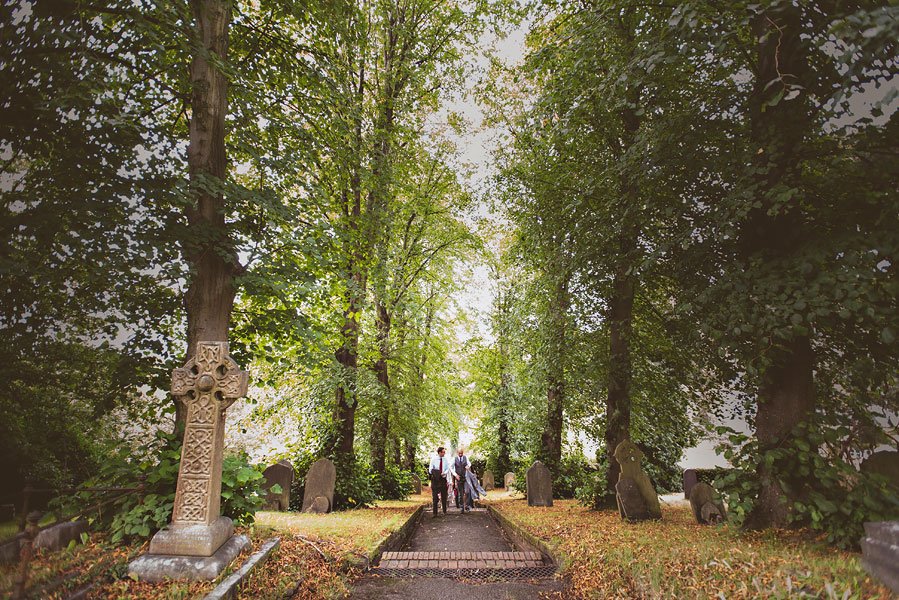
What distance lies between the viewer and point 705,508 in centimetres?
782

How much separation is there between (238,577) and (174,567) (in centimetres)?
58

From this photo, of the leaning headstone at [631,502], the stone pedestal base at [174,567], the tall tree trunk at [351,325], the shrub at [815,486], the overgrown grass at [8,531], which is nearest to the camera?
the stone pedestal base at [174,567]

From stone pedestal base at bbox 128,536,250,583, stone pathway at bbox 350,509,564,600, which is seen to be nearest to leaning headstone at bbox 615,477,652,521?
stone pathway at bbox 350,509,564,600

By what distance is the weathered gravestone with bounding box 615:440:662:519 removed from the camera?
793 cm

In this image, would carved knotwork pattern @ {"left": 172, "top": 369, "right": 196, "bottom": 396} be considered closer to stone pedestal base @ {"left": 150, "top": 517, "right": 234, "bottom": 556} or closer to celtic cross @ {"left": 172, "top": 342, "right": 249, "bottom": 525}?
celtic cross @ {"left": 172, "top": 342, "right": 249, "bottom": 525}

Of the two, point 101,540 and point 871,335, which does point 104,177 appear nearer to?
point 101,540

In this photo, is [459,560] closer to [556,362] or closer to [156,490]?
[156,490]

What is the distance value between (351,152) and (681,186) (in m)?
6.07

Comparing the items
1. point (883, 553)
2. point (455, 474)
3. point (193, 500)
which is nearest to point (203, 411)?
point (193, 500)

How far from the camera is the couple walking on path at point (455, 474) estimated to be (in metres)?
11.8

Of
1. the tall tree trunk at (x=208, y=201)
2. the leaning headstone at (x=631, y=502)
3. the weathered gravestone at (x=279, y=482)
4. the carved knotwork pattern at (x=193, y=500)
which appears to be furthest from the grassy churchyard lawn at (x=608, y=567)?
the weathered gravestone at (x=279, y=482)

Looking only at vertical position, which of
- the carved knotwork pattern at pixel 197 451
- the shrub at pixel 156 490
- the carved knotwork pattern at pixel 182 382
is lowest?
the shrub at pixel 156 490

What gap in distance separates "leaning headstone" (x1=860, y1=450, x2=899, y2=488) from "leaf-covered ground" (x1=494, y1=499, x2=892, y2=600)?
1367mm

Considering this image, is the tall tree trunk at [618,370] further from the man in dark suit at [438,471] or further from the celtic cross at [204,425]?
the celtic cross at [204,425]
